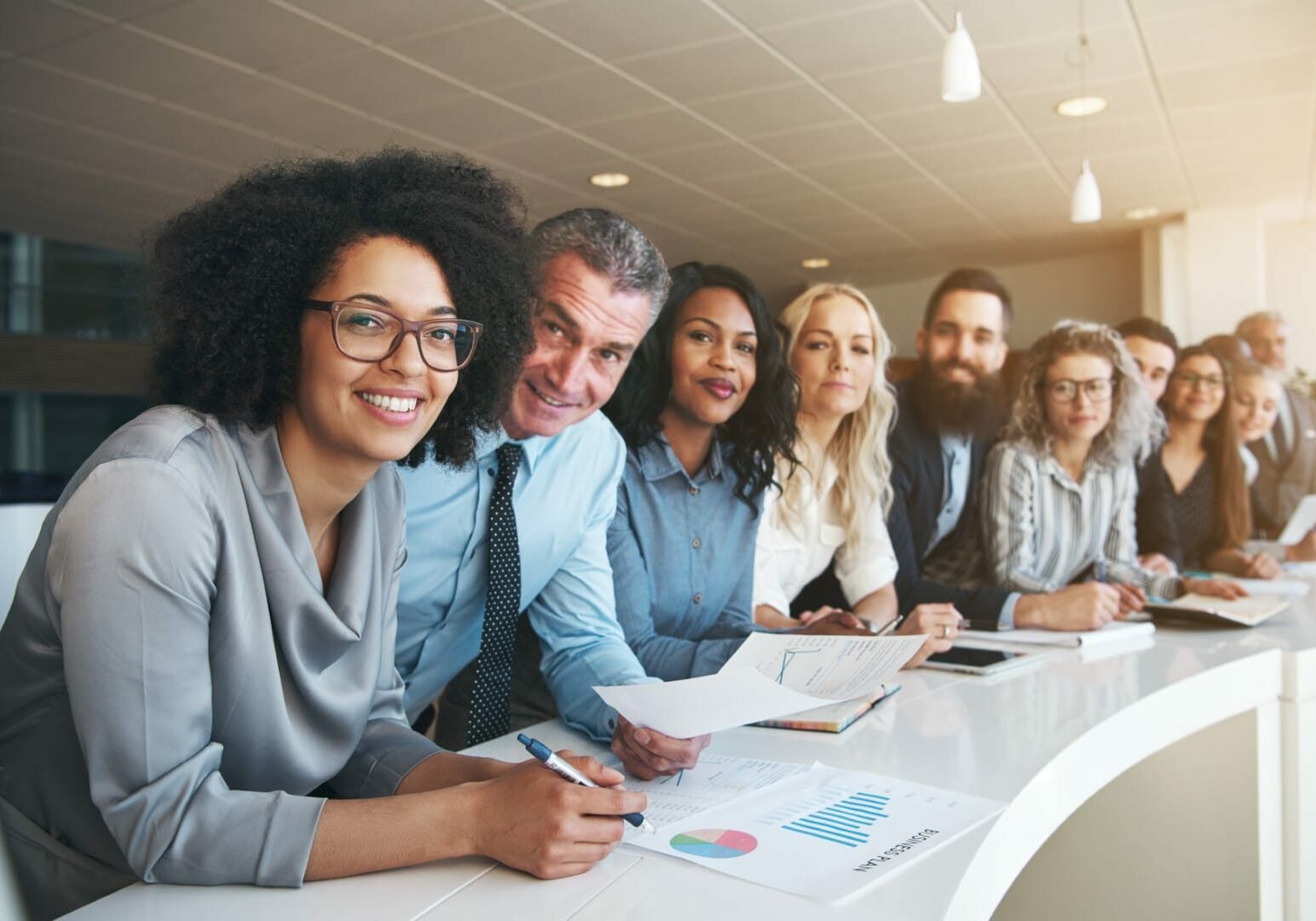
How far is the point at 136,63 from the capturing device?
15.8 feet

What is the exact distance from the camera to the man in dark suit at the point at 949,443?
2.61m

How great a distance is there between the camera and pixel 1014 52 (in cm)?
489

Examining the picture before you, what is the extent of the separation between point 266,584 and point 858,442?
179cm

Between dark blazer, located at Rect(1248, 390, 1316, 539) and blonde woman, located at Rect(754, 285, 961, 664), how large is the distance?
298cm

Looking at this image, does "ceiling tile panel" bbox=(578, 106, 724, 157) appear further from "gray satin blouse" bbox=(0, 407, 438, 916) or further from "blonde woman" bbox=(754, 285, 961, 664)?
"gray satin blouse" bbox=(0, 407, 438, 916)

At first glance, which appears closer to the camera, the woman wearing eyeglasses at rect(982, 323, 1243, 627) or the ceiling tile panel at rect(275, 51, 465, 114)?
the woman wearing eyeglasses at rect(982, 323, 1243, 627)

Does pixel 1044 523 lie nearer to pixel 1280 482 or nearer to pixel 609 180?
pixel 1280 482

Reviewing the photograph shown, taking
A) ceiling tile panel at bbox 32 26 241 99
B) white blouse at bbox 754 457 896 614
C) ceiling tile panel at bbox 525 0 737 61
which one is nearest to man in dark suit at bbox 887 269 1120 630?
A: white blouse at bbox 754 457 896 614

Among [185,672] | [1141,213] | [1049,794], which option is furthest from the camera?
[1141,213]

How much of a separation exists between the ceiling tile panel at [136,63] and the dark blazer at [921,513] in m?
3.70

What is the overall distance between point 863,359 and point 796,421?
9.5 inches

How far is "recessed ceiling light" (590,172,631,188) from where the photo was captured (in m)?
6.81

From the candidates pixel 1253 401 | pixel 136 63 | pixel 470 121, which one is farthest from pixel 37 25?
pixel 1253 401

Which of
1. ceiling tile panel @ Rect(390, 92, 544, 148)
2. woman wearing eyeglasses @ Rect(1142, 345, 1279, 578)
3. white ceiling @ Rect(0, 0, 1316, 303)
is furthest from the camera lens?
ceiling tile panel @ Rect(390, 92, 544, 148)
